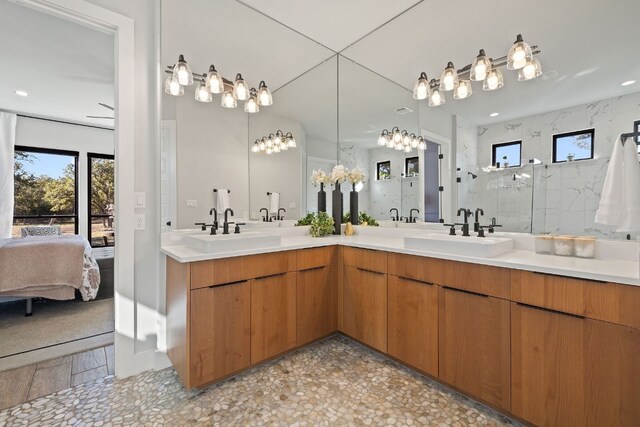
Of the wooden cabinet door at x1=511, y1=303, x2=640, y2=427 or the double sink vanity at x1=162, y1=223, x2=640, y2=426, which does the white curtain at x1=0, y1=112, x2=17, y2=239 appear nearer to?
the double sink vanity at x1=162, y1=223, x2=640, y2=426

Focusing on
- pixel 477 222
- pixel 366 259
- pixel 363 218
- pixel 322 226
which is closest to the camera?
pixel 477 222

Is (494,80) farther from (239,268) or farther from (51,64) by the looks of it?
(51,64)

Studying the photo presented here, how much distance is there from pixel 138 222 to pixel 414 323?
2037mm

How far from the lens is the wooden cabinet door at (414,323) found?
175 cm

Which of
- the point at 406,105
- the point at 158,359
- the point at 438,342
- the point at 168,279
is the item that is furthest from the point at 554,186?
the point at 158,359

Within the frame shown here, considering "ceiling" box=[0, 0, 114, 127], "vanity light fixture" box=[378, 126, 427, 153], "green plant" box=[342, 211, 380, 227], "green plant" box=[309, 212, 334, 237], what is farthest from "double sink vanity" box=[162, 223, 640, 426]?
"ceiling" box=[0, 0, 114, 127]

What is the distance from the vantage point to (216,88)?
89.4 inches

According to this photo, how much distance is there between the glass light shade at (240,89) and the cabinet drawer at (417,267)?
5.94 ft

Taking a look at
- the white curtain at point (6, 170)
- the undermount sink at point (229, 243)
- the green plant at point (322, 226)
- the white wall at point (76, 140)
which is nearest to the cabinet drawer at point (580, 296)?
the undermount sink at point (229, 243)

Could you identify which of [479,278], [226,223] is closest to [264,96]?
[226,223]

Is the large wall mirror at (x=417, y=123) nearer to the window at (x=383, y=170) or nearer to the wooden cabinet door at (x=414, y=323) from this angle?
the window at (x=383, y=170)

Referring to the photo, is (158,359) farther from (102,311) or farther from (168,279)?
(102,311)

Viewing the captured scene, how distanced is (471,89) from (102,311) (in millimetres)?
4244

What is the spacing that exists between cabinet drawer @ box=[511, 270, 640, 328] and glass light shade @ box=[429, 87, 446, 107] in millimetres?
1492
